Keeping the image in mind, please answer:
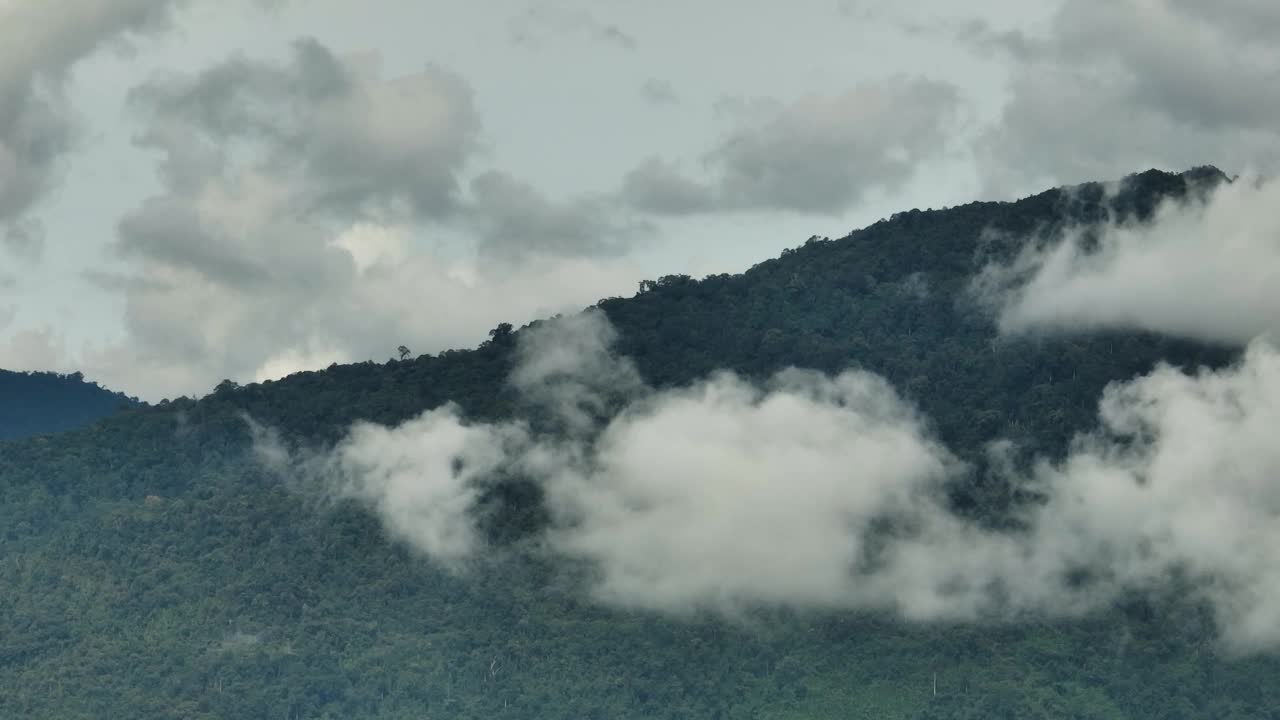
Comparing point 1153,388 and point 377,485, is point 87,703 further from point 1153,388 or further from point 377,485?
point 1153,388

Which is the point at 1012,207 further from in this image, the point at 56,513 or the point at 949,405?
the point at 56,513

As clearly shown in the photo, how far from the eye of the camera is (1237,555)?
Result: 15038 cm

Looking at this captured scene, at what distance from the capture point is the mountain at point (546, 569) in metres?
144

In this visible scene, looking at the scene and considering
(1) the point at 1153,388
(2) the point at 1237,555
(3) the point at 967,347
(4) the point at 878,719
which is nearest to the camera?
(4) the point at 878,719

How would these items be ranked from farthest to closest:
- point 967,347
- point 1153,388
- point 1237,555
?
point 967,347, point 1153,388, point 1237,555

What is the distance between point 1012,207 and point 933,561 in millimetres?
39564

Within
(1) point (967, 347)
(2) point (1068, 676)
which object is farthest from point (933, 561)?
(1) point (967, 347)

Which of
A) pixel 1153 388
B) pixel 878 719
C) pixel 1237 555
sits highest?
pixel 1153 388

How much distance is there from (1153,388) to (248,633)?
58.0 meters

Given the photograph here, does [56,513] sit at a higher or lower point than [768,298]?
lower

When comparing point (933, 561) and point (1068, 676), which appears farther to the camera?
point (933, 561)

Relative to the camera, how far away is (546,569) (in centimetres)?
15725

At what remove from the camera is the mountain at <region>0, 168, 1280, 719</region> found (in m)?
144

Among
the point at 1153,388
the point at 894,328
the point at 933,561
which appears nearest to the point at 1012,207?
the point at 894,328
